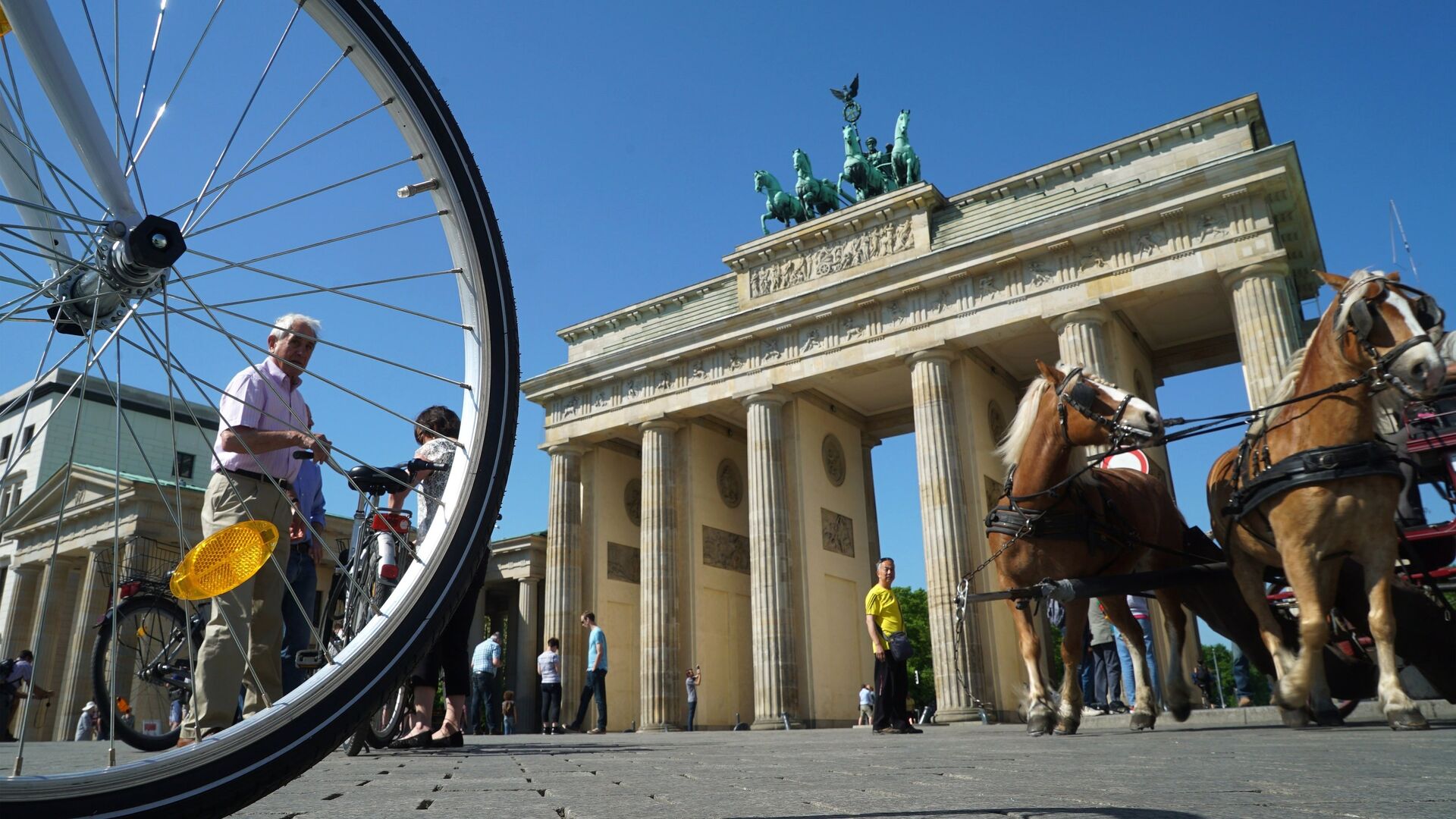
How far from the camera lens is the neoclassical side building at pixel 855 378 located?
21656mm

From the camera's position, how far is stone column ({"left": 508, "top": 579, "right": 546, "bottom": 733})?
3331 cm

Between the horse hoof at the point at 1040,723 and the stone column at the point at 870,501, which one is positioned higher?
the stone column at the point at 870,501

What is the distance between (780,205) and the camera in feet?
103

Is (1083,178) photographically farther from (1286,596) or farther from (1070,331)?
(1286,596)

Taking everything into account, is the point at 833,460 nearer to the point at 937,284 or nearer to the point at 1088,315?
the point at 937,284

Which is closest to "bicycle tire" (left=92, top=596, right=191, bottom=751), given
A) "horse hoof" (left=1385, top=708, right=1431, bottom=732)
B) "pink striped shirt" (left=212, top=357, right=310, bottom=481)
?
"pink striped shirt" (left=212, top=357, right=310, bottom=481)

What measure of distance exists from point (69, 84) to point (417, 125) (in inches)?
24.4

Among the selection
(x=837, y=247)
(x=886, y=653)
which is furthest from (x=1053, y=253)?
(x=886, y=653)

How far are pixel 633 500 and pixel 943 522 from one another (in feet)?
44.6

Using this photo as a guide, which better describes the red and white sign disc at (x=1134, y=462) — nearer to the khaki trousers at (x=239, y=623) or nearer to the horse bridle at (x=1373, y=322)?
the horse bridle at (x=1373, y=322)

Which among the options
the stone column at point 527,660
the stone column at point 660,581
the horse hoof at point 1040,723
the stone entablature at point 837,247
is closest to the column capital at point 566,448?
the stone column at point 660,581

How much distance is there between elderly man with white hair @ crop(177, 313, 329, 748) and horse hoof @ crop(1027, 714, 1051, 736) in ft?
15.3

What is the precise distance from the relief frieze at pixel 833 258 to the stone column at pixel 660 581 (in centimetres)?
520

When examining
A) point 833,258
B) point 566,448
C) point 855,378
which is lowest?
point 566,448
